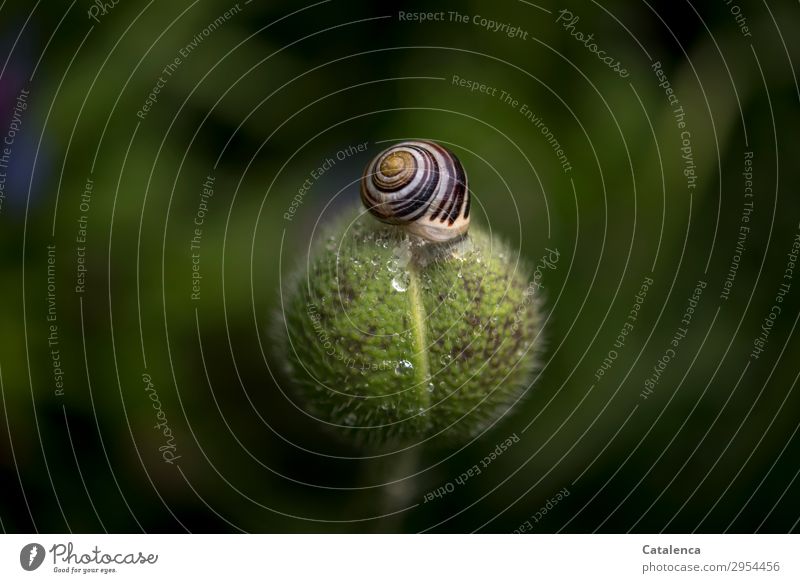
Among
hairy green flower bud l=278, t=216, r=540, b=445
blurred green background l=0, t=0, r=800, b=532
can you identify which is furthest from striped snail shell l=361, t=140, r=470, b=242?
blurred green background l=0, t=0, r=800, b=532

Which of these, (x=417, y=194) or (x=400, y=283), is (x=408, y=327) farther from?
(x=417, y=194)

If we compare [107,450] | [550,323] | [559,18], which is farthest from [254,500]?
[559,18]

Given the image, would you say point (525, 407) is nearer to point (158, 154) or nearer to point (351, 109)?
point (351, 109)

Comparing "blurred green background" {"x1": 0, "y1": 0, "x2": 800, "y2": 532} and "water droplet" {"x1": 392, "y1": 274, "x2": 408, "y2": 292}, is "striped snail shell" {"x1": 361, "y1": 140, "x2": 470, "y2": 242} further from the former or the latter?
"blurred green background" {"x1": 0, "y1": 0, "x2": 800, "y2": 532}

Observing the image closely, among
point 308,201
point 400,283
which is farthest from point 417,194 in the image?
point 308,201

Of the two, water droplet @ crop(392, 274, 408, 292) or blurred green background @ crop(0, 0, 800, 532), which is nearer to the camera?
water droplet @ crop(392, 274, 408, 292)
